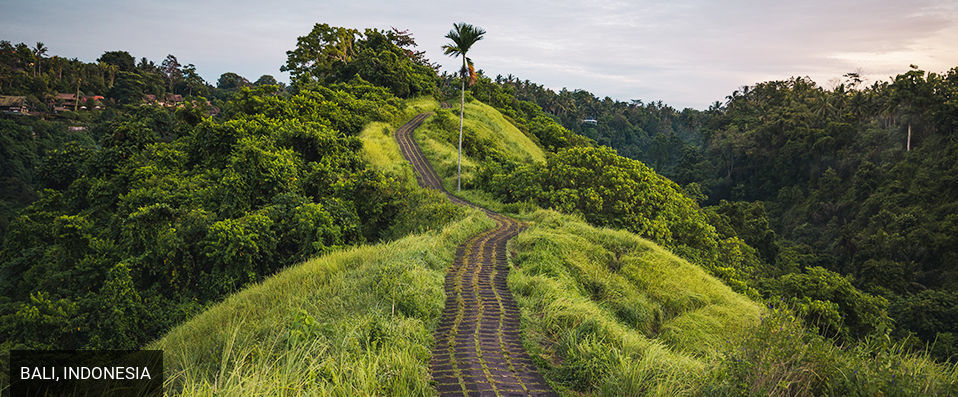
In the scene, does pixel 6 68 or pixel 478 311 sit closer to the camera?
pixel 478 311

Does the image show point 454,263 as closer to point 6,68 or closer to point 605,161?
point 605,161

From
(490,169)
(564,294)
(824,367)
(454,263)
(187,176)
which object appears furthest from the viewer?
(490,169)

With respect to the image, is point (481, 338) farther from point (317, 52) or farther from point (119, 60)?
point (119, 60)

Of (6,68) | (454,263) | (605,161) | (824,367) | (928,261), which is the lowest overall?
(928,261)

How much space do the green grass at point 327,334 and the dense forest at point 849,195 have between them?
10399mm

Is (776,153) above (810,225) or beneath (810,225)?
above

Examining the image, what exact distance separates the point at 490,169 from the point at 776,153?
5664cm

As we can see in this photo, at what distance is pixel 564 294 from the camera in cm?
883

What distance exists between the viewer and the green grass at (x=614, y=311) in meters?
5.26

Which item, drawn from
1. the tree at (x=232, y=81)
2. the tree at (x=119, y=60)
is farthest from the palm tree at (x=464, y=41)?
the tree at (x=232, y=81)

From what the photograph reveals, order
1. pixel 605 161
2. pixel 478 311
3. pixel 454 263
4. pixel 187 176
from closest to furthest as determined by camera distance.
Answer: pixel 478 311 → pixel 454 263 → pixel 187 176 → pixel 605 161

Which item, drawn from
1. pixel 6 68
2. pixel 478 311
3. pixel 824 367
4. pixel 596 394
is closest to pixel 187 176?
pixel 478 311

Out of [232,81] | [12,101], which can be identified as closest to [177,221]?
[12,101]

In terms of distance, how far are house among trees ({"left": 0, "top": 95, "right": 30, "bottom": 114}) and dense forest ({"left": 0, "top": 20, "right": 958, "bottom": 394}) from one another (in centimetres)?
362
